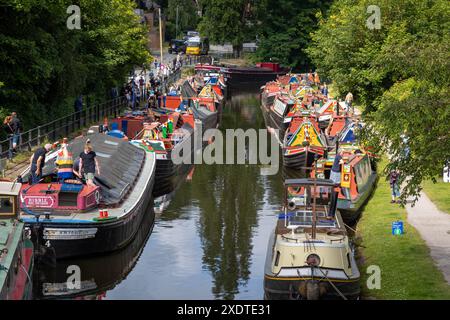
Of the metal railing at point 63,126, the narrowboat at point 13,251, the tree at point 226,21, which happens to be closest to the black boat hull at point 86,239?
the narrowboat at point 13,251

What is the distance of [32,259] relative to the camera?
87.4 ft

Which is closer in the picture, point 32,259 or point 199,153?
point 32,259

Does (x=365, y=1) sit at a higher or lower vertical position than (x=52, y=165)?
higher

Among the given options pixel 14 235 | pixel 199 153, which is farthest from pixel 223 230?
pixel 199 153

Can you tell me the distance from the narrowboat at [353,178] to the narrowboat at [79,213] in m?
6.76

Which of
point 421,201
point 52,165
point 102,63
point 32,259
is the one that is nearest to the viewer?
point 32,259

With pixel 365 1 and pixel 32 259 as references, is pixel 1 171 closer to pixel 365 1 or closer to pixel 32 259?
pixel 32 259

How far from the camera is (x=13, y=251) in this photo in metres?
23.2

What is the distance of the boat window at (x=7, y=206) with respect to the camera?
83.9ft

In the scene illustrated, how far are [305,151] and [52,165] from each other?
18473mm

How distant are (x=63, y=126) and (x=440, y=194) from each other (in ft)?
68.3

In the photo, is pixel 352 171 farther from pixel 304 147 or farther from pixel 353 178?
pixel 304 147

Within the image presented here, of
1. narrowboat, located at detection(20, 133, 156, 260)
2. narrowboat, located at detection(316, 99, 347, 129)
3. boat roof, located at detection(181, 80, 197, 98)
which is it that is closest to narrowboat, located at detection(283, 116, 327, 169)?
narrowboat, located at detection(316, 99, 347, 129)

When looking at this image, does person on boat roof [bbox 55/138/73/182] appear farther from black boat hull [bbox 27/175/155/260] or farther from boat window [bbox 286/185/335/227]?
boat window [bbox 286/185/335/227]
